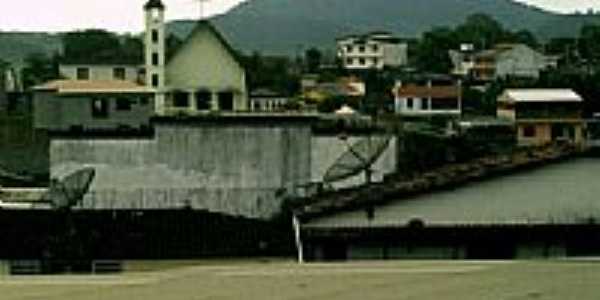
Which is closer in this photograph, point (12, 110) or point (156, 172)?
point (156, 172)

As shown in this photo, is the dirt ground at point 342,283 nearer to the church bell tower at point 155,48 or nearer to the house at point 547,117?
the church bell tower at point 155,48

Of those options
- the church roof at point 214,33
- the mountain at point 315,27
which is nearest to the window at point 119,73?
the church roof at point 214,33

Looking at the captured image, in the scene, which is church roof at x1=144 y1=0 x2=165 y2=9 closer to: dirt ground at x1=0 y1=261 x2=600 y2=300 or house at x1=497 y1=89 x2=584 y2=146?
house at x1=497 y1=89 x2=584 y2=146

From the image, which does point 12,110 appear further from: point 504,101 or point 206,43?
point 504,101

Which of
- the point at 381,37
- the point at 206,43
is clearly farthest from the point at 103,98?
the point at 381,37

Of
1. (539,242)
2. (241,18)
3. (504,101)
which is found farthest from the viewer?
(241,18)

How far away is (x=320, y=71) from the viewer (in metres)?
64.3

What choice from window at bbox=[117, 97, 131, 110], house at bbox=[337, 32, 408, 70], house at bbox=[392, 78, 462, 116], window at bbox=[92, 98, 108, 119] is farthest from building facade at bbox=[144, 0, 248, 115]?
house at bbox=[337, 32, 408, 70]

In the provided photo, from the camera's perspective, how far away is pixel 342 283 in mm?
2863

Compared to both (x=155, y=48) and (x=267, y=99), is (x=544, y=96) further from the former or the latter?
(x=155, y=48)

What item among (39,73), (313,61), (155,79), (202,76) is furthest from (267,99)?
(313,61)

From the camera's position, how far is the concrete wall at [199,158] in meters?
19.5

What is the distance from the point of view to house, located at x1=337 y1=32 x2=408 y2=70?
7662 centimetres

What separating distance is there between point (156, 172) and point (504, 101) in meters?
19.2
